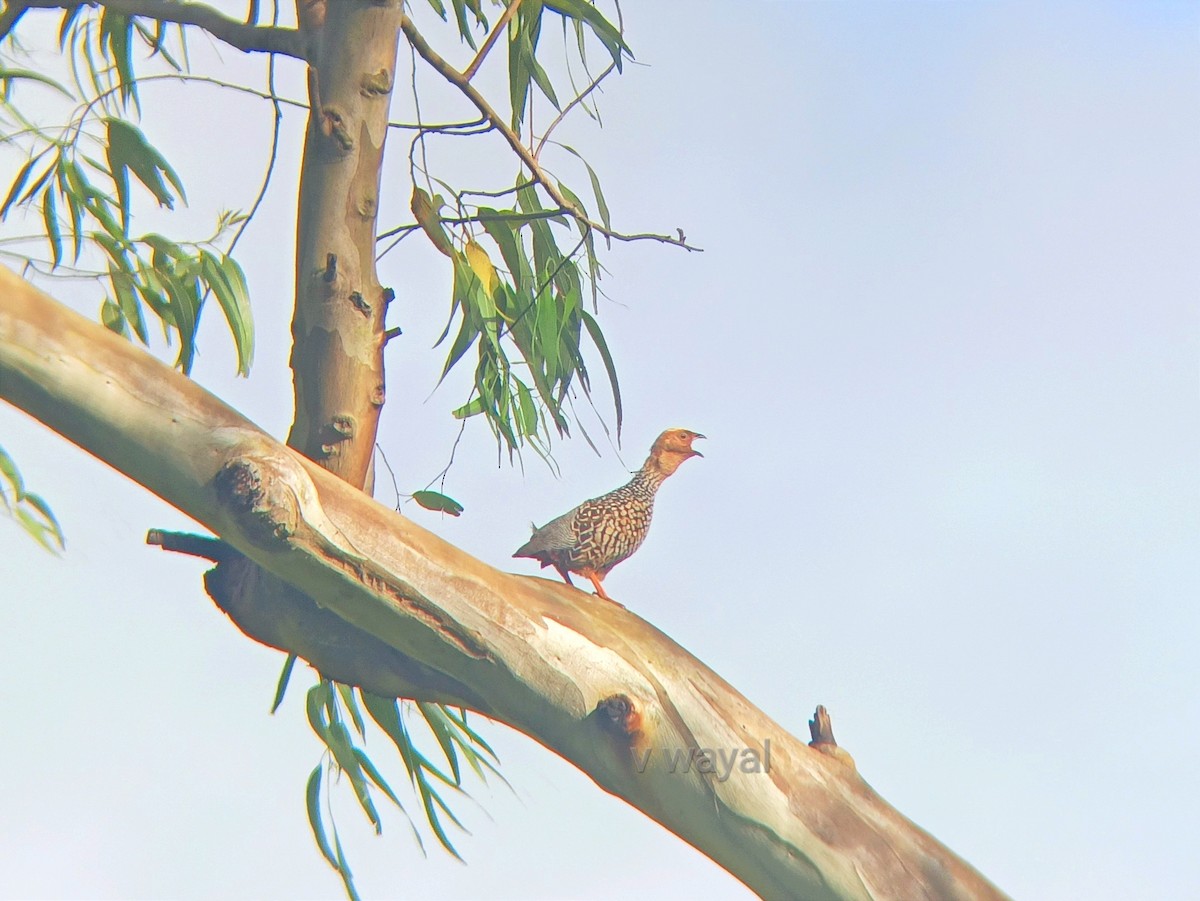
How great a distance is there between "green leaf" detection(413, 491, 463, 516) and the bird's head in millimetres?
669

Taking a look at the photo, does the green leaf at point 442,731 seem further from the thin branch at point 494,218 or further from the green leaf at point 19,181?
the green leaf at point 19,181

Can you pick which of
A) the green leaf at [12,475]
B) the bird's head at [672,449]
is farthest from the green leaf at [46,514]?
the bird's head at [672,449]

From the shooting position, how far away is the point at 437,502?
8.27 ft

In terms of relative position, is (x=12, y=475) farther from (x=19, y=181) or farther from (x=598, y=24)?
(x=598, y=24)

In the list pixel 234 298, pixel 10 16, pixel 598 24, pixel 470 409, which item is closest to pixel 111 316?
pixel 234 298

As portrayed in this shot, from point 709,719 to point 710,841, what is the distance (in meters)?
0.17

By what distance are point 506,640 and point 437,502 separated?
2.20ft

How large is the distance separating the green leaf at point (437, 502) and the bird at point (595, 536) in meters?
0.23

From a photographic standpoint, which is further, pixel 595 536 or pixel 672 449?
pixel 672 449

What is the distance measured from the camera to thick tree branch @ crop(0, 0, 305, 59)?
2227 mm

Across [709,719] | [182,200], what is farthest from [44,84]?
[709,719]

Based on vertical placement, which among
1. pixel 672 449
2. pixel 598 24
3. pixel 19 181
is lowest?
pixel 19 181

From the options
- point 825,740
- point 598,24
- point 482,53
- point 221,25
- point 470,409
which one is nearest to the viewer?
point 825,740

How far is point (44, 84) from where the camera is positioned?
8.21 ft
